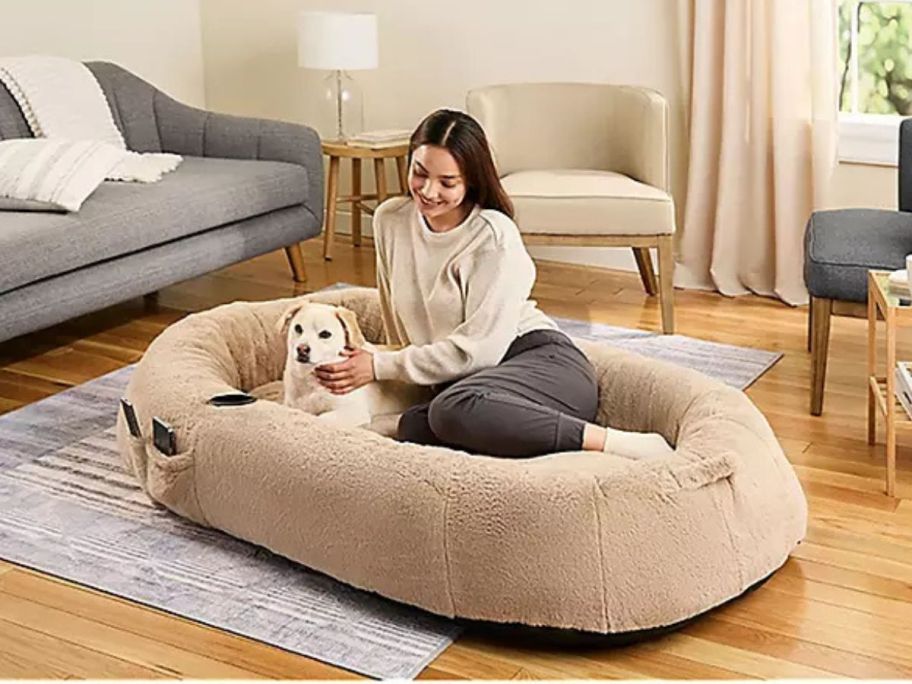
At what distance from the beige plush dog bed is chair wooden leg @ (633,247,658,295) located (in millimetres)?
1829

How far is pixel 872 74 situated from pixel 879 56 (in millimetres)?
64

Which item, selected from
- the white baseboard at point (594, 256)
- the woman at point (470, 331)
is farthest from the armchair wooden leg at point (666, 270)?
the woman at point (470, 331)

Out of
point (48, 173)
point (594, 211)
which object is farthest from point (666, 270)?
point (48, 173)

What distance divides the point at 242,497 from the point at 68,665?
482 millimetres

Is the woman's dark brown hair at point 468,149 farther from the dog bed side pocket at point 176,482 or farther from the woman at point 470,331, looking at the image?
the dog bed side pocket at point 176,482

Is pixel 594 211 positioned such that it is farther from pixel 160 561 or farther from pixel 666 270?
pixel 160 561

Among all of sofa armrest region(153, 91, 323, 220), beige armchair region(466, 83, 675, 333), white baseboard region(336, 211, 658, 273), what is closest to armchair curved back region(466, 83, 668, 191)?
beige armchair region(466, 83, 675, 333)

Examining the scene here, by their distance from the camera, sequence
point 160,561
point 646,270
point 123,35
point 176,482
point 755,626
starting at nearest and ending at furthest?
point 755,626, point 160,561, point 176,482, point 646,270, point 123,35

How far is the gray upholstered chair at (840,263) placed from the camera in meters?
3.48

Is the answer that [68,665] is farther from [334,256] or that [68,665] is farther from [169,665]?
[334,256]

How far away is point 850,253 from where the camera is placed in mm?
3514

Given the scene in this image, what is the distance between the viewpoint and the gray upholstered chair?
3.48 metres

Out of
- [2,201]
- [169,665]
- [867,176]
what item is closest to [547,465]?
[169,665]

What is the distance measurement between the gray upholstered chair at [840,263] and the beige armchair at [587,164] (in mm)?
613
